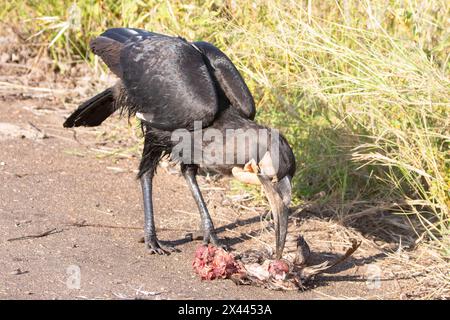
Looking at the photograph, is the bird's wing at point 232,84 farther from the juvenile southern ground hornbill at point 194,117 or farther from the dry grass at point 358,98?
the dry grass at point 358,98

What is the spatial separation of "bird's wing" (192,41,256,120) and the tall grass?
53 cm

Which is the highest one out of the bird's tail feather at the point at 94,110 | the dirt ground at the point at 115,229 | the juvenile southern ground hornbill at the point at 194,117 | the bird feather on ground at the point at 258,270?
the juvenile southern ground hornbill at the point at 194,117

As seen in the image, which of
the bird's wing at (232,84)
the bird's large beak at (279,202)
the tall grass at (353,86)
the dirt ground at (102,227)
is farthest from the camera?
the bird's wing at (232,84)

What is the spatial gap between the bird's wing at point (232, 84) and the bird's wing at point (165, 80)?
0.12 meters

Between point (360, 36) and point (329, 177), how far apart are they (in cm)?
109

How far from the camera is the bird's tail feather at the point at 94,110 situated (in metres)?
6.04

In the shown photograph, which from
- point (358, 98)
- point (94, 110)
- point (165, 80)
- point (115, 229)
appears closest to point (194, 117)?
point (165, 80)

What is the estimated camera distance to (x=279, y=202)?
4957 mm

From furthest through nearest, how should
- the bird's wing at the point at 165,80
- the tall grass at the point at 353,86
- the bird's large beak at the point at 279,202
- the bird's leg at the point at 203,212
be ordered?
1. the bird's leg at the point at 203,212
2. the tall grass at the point at 353,86
3. the bird's wing at the point at 165,80
4. the bird's large beak at the point at 279,202

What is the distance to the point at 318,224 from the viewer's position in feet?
19.8

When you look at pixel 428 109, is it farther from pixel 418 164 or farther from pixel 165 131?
pixel 165 131

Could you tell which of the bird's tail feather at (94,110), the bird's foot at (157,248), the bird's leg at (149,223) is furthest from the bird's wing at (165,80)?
the bird's foot at (157,248)

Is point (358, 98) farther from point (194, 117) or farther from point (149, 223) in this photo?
point (149, 223)

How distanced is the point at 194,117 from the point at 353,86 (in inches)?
50.3
